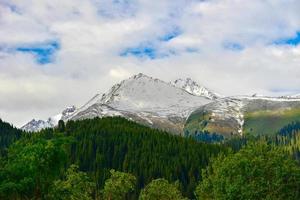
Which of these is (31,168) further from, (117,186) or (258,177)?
(117,186)

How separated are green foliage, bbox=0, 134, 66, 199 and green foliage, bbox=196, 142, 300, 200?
38584 millimetres

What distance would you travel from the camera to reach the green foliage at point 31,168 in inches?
1773

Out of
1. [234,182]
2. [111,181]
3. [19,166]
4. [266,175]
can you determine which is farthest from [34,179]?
[111,181]

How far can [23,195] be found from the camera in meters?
47.1

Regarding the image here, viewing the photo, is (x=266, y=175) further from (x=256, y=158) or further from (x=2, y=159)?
(x=2, y=159)

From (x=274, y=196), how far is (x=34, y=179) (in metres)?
47.2

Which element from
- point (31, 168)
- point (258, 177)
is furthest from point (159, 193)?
point (31, 168)

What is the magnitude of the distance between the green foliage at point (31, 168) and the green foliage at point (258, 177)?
127ft

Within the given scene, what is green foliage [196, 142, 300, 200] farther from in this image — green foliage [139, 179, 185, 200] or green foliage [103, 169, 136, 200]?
green foliage [139, 179, 185, 200]

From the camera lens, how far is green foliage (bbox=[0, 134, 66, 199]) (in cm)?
4503

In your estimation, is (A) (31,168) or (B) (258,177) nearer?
(A) (31,168)

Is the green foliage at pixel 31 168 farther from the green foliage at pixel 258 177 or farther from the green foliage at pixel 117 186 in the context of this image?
the green foliage at pixel 117 186

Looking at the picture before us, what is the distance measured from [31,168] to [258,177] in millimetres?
47336

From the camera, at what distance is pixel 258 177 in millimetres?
83312
